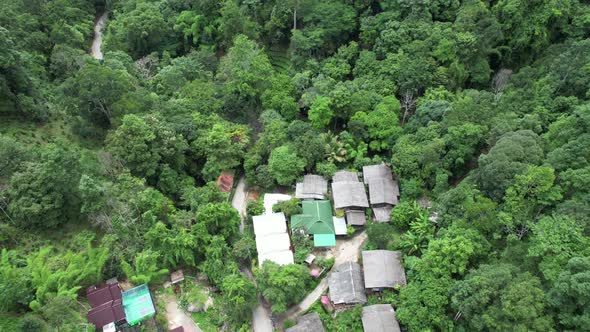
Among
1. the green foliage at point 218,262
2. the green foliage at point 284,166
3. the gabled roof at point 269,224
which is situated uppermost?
the green foliage at point 284,166

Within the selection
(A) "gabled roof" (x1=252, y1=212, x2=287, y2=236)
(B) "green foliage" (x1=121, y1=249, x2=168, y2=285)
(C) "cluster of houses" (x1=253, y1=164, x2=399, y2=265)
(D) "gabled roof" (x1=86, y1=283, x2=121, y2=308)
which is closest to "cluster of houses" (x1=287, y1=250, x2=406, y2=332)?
(C) "cluster of houses" (x1=253, y1=164, x2=399, y2=265)

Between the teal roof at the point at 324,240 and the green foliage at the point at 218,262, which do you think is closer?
the green foliage at the point at 218,262

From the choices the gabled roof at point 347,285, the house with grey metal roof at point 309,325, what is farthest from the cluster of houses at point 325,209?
the house with grey metal roof at point 309,325

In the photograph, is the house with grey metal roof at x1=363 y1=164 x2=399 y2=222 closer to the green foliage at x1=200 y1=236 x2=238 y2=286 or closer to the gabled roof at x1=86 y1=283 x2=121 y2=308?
the green foliage at x1=200 y1=236 x2=238 y2=286

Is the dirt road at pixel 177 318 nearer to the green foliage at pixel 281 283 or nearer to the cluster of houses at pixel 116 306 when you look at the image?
the cluster of houses at pixel 116 306

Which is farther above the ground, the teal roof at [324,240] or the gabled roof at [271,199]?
the gabled roof at [271,199]

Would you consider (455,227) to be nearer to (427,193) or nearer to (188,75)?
(427,193)

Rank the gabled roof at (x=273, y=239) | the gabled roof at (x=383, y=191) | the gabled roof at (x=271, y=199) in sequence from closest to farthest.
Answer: the gabled roof at (x=273, y=239) < the gabled roof at (x=383, y=191) < the gabled roof at (x=271, y=199)
